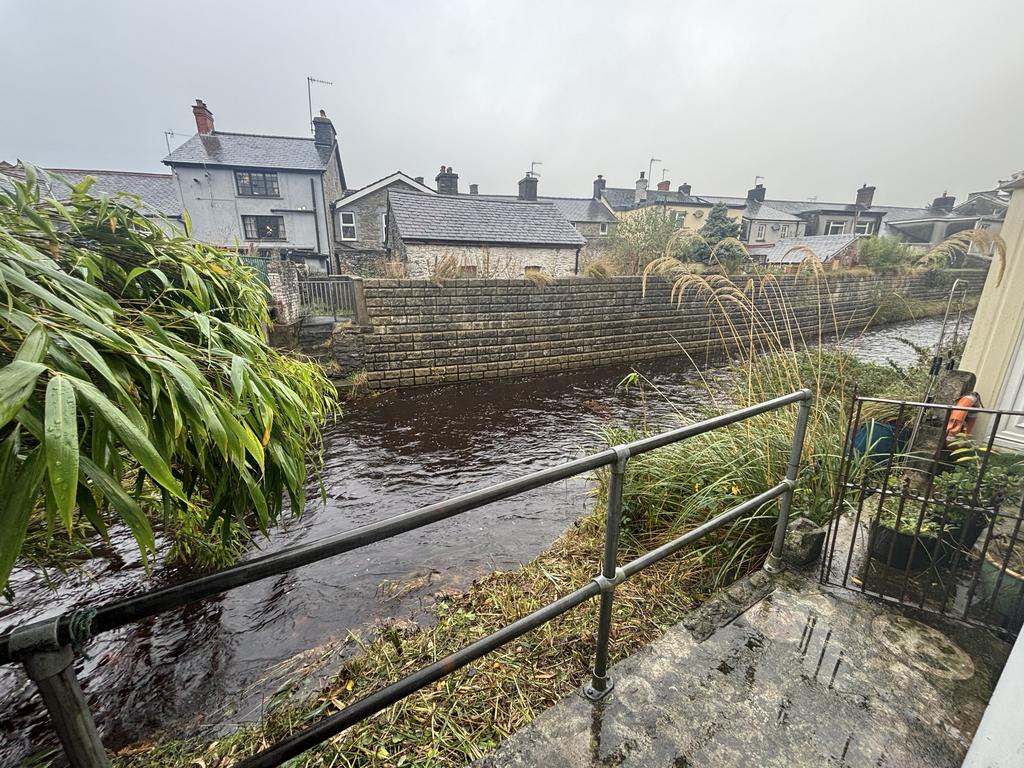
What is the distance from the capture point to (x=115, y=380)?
708mm

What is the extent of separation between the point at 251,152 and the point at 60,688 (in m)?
24.1

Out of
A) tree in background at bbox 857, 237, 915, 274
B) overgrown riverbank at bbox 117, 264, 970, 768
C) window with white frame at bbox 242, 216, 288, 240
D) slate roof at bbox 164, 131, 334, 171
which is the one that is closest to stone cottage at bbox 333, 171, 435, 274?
slate roof at bbox 164, 131, 334, 171

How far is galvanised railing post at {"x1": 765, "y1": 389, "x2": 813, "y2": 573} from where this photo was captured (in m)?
1.92

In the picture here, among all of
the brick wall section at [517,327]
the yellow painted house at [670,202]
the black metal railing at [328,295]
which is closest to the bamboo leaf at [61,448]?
the brick wall section at [517,327]

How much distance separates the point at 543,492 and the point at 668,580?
2.17 meters

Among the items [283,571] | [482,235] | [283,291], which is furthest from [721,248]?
[283,571]

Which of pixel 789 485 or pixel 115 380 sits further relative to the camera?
pixel 789 485

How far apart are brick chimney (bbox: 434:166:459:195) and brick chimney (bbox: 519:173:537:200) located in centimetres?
359

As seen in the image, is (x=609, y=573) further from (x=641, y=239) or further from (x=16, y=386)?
(x=641, y=239)

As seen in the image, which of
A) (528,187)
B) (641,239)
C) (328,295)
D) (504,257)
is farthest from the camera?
(528,187)

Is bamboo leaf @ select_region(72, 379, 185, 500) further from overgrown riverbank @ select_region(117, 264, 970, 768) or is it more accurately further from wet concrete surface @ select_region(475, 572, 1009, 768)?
overgrown riverbank @ select_region(117, 264, 970, 768)

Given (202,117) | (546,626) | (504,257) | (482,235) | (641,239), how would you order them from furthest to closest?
(202,117) < (641,239) < (504,257) < (482,235) < (546,626)

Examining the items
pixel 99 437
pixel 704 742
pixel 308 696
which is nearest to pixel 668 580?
pixel 704 742

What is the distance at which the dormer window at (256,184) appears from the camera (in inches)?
733
